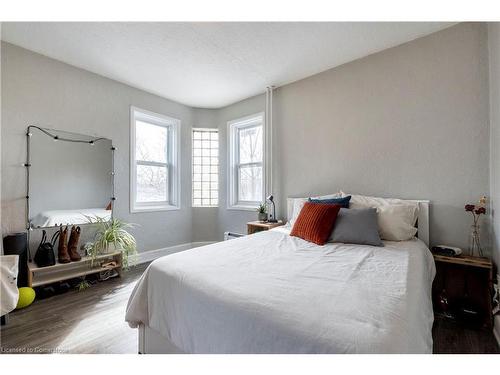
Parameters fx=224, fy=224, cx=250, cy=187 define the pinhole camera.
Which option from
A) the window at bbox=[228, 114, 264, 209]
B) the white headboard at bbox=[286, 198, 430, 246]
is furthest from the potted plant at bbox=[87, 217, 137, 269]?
the white headboard at bbox=[286, 198, 430, 246]

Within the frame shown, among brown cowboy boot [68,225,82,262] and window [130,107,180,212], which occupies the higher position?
window [130,107,180,212]

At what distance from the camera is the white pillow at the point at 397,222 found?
1.95 meters

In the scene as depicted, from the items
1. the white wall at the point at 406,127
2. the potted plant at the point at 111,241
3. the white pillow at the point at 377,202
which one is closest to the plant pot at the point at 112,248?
the potted plant at the point at 111,241

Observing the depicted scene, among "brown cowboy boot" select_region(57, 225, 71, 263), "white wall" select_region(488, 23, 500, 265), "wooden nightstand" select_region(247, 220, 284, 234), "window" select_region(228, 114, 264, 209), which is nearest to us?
"white wall" select_region(488, 23, 500, 265)

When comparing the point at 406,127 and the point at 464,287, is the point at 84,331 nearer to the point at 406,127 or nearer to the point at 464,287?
the point at 464,287

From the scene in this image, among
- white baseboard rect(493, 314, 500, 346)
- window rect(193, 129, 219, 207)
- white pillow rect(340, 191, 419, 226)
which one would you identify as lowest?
white baseboard rect(493, 314, 500, 346)

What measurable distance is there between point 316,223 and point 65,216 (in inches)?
109

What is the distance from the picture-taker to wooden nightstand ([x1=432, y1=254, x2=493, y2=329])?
1729 mm

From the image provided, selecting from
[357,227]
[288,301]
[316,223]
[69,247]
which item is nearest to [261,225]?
[316,223]

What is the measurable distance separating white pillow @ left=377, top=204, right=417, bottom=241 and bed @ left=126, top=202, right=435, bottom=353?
25 cm

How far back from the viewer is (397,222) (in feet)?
6.45

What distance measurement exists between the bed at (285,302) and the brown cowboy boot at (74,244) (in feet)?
5.19

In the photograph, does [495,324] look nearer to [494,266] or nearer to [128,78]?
[494,266]

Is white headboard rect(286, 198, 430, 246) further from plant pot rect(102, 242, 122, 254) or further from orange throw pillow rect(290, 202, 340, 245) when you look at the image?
plant pot rect(102, 242, 122, 254)
